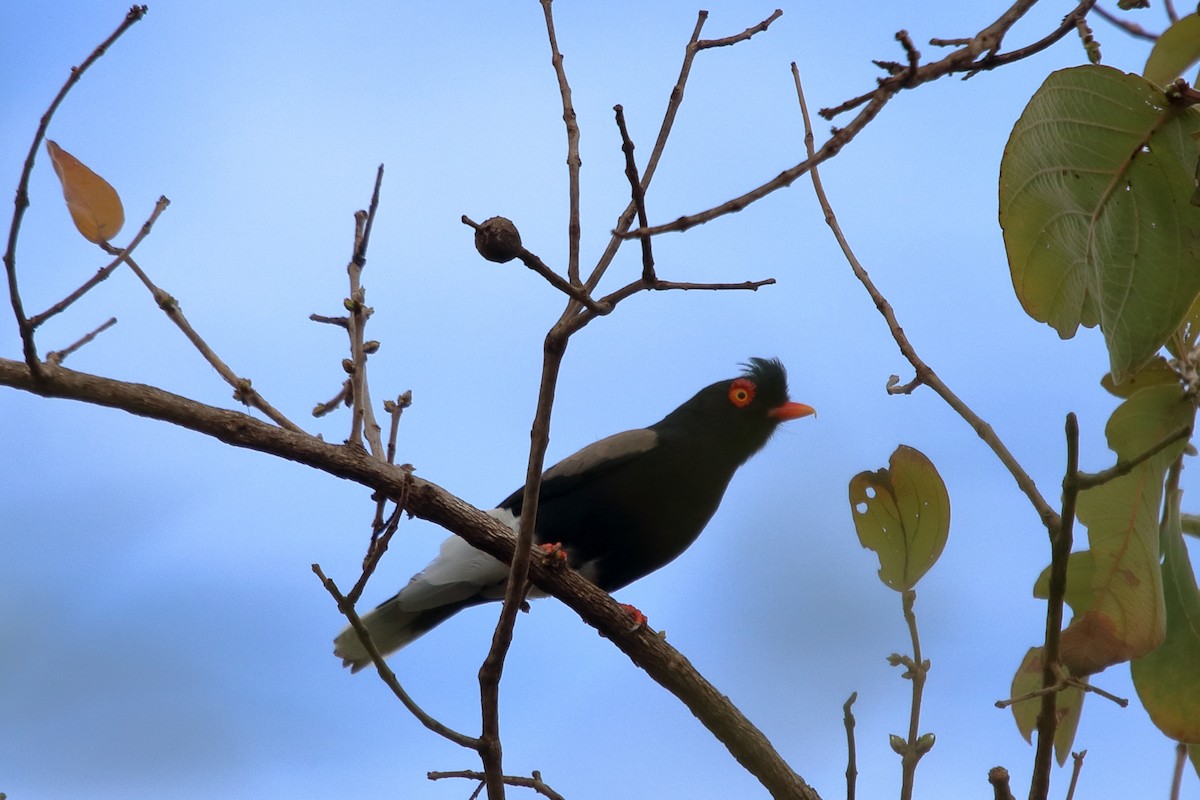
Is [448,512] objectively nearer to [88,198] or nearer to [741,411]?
[88,198]

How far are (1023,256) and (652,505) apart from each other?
8.99 ft

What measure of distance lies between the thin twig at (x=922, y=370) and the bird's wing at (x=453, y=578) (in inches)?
93.0

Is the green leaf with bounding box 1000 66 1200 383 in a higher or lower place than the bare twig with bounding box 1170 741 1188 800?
higher

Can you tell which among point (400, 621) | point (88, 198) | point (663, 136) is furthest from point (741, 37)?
point (400, 621)

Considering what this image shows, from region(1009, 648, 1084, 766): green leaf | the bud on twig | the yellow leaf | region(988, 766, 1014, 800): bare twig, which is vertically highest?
the yellow leaf

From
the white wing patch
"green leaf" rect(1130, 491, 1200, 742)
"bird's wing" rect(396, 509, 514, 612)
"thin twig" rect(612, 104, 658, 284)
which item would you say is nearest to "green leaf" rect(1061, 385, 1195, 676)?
"green leaf" rect(1130, 491, 1200, 742)

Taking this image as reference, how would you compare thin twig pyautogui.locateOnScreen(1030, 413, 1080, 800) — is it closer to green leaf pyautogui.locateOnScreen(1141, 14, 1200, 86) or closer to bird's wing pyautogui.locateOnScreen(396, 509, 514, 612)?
green leaf pyautogui.locateOnScreen(1141, 14, 1200, 86)

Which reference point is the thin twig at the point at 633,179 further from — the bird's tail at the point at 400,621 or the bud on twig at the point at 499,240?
the bird's tail at the point at 400,621

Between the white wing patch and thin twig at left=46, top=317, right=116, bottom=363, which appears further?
the white wing patch

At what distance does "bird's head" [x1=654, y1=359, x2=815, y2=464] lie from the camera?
5410 millimetres

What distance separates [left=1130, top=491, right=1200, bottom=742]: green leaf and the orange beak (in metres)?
2.93

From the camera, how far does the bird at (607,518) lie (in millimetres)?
4945

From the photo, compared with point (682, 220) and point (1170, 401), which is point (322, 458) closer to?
point (682, 220)

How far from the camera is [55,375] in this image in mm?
3014
